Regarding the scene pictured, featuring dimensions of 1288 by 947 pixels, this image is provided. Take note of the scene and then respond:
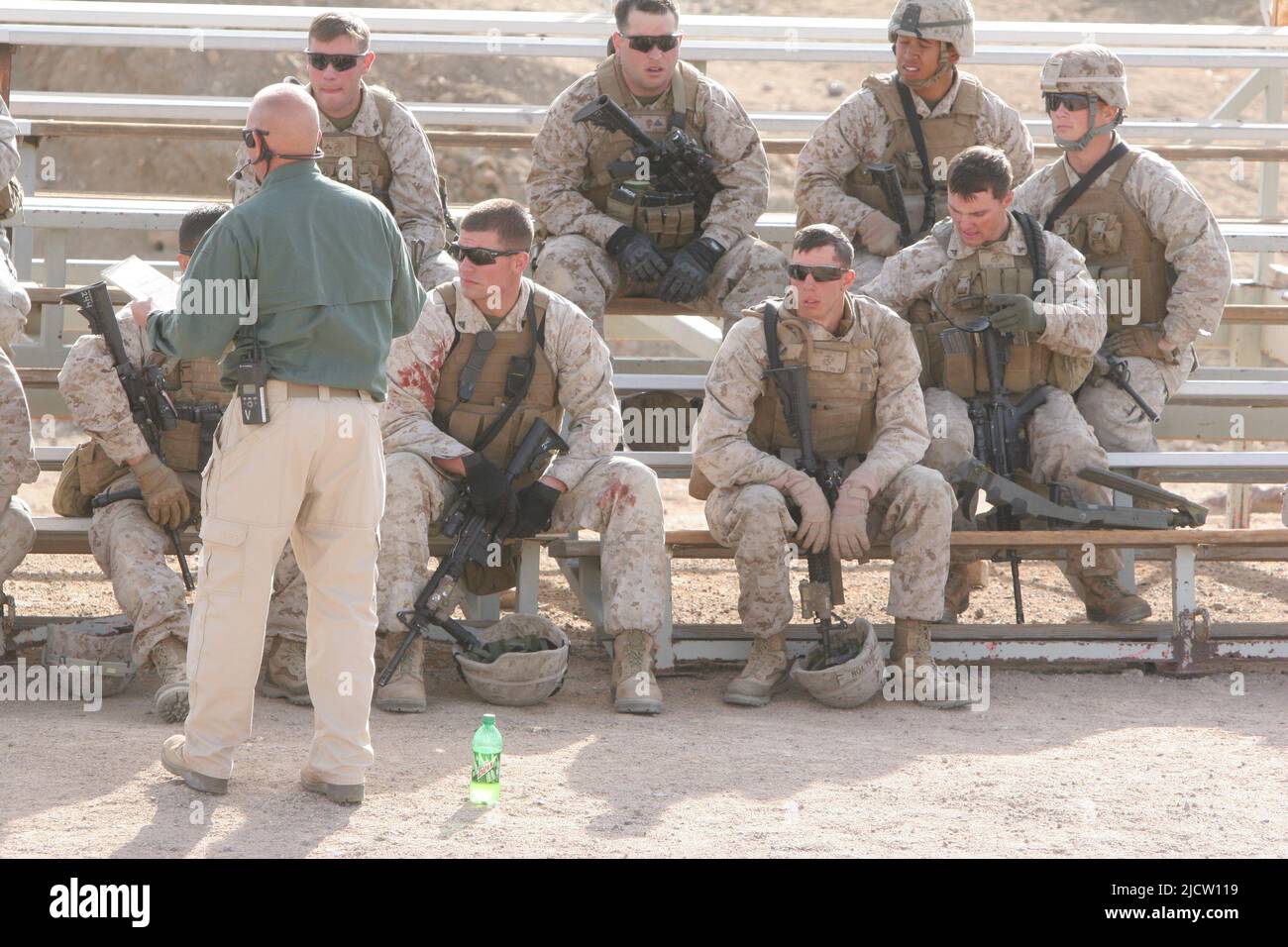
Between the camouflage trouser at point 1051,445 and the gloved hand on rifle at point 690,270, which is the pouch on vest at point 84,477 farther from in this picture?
the camouflage trouser at point 1051,445

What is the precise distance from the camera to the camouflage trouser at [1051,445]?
6469 millimetres

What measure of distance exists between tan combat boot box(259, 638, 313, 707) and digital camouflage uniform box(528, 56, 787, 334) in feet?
6.90

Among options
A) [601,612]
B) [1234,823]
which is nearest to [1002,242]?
[601,612]

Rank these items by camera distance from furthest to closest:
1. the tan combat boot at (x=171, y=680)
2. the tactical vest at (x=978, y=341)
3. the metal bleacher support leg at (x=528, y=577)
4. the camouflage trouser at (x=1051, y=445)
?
the tactical vest at (x=978, y=341) < the camouflage trouser at (x=1051, y=445) < the metal bleacher support leg at (x=528, y=577) < the tan combat boot at (x=171, y=680)

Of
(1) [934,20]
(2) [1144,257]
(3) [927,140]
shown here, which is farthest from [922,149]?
(2) [1144,257]

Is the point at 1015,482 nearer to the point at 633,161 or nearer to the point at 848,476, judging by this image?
the point at 848,476

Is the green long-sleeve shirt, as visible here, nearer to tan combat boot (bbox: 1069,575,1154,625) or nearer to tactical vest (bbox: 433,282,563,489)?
tactical vest (bbox: 433,282,563,489)

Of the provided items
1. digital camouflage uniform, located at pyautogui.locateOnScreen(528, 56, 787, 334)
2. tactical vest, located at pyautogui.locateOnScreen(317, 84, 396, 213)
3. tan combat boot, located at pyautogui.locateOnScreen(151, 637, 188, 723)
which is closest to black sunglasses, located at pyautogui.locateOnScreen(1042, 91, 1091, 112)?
digital camouflage uniform, located at pyautogui.locateOnScreen(528, 56, 787, 334)

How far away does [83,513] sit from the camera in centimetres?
602

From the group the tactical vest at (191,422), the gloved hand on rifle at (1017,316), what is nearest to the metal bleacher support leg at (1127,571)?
the gloved hand on rifle at (1017,316)

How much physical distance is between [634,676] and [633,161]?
250 cm

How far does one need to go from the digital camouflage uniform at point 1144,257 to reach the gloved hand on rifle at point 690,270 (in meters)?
1.27

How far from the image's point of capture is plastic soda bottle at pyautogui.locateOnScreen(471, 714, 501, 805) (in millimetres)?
4496
